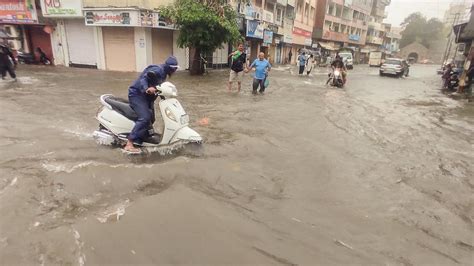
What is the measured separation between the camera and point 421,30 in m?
88.6

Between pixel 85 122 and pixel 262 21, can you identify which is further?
pixel 262 21

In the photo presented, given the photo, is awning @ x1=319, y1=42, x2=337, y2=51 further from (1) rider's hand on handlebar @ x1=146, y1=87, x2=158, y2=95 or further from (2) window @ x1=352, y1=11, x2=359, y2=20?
(1) rider's hand on handlebar @ x1=146, y1=87, x2=158, y2=95

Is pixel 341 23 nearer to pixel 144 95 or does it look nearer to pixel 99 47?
pixel 99 47

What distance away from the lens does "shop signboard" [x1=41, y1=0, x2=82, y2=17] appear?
18781mm

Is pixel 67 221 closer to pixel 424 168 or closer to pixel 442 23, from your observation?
pixel 424 168

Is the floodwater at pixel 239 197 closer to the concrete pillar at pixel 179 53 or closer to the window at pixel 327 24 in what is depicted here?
the concrete pillar at pixel 179 53

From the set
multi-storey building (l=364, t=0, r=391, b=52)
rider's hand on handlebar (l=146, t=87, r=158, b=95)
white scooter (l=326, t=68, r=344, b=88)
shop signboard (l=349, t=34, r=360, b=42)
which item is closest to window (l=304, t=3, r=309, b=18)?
shop signboard (l=349, t=34, r=360, b=42)

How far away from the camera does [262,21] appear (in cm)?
2856

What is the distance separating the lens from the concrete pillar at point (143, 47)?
18328 millimetres

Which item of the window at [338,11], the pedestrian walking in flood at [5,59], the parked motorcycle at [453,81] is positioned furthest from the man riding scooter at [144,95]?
the window at [338,11]

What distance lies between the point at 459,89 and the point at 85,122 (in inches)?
733

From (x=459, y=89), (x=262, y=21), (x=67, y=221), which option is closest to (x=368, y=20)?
(x=262, y=21)

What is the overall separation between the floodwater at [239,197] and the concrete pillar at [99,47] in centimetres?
1252

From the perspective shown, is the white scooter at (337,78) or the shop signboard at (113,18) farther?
the shop signboard at (113,18)
